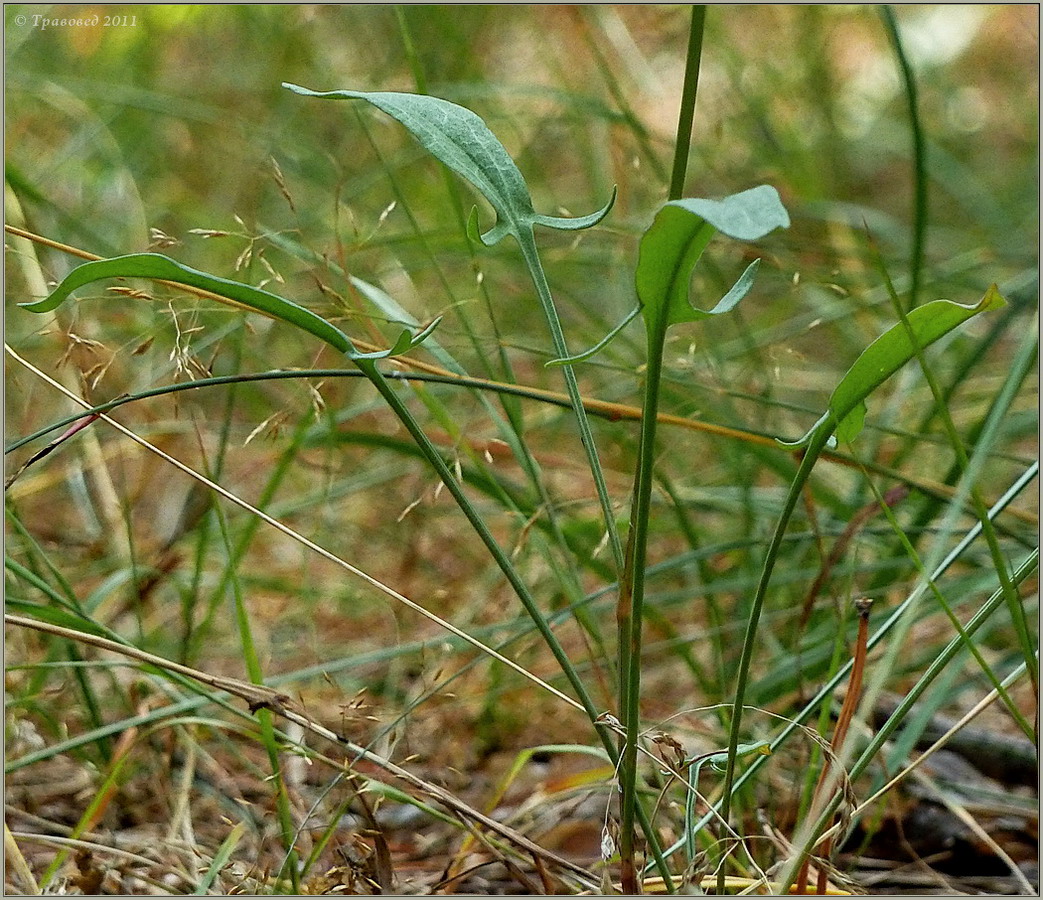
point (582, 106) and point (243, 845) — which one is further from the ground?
point (582, 106)

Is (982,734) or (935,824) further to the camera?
(982,734)

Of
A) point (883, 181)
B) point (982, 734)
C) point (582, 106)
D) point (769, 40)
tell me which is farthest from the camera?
point (883, 181)

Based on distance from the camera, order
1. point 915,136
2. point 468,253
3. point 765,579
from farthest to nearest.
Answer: point 468,253 → point 915,136 → point 765,579

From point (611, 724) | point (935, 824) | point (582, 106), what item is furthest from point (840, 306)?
point (611, 724)

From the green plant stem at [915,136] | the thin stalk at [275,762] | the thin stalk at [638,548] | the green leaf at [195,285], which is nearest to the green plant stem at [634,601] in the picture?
the thin stalk at [638,548]

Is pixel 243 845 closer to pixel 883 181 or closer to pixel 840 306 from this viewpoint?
pixel 840 306

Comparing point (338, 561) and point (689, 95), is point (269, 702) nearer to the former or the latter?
point (338, 561)

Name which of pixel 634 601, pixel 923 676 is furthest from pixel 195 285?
pixel 923 676
